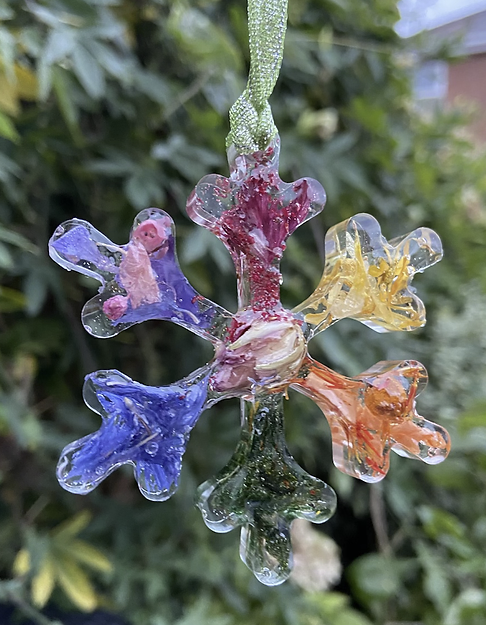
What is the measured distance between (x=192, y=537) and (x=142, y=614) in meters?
0.10

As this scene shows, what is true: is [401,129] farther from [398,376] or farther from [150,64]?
[398,376]

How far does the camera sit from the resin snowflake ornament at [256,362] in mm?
257

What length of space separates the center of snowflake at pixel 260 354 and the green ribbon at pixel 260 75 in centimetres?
9

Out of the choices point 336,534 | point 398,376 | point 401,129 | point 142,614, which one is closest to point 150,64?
point 401,129

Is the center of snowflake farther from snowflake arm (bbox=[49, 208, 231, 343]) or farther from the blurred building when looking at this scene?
the blurred building

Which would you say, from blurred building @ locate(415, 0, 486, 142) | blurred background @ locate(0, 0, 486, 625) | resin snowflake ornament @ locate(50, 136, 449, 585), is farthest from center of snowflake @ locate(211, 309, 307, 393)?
blurred building @ locate(415, 0, 486, 142)

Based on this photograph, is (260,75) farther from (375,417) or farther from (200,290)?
(200,290)

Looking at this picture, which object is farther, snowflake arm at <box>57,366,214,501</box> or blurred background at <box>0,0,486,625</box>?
blurred background at <box>0,0,486,625</box>

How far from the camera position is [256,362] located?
27 cm

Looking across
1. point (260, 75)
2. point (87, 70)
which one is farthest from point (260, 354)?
point (87, 70)

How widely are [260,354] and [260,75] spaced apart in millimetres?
140

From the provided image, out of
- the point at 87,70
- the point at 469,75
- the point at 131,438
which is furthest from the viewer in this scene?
the point at 469,75

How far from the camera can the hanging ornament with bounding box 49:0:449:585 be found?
257mm

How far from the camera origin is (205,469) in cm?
66
